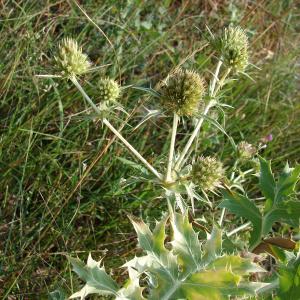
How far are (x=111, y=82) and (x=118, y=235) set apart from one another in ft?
2.47

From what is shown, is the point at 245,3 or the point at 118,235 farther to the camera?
the point at 245,3

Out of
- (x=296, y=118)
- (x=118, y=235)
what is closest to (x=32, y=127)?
(x=118, y=235)

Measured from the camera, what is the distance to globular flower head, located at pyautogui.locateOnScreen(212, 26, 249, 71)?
1.89m

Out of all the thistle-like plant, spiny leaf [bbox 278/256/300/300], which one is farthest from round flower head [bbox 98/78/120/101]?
spiny leaf [bbox 278/256/300/300]

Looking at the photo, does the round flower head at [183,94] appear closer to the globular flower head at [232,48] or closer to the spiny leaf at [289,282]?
the globular flower head at [232,48]

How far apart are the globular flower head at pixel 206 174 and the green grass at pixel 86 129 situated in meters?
0.35

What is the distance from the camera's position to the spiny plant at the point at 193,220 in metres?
1.40

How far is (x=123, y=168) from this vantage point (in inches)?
94.7

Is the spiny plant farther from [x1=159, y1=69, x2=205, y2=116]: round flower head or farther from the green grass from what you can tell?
the green grass

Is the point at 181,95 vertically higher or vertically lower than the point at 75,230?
higher

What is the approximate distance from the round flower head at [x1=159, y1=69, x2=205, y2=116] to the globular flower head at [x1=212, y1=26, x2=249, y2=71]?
167 mm

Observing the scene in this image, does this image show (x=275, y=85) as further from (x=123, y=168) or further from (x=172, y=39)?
(x=123, y=168)

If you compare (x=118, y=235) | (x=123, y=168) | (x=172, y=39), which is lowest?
(x=118, y=235)

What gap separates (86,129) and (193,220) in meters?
0.86
